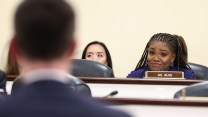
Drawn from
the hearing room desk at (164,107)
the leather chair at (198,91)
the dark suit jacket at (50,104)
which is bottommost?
the hearing room desk at (164,107)

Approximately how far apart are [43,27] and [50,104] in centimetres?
15

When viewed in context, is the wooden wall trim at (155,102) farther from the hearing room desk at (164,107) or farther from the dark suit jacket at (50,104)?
the dark suit jacket at (50,104)

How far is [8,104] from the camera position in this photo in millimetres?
885

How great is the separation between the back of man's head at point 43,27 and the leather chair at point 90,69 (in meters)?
2.86

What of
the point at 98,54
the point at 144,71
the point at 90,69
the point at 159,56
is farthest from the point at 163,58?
the point at 98,54

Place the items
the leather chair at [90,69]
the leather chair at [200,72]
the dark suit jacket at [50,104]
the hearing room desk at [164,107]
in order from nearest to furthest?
the dark suit jacket at [50,104] < the hearing room desk at [164,107] < the leather chair at [90,69] < the leather chair at [200,72]

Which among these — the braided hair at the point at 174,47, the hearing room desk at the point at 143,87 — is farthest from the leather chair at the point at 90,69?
the braided hair at the point at 174,47

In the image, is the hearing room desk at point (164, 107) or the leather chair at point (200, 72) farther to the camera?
the leather chair at point (200, 72)

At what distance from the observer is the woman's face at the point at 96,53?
4.80 meters

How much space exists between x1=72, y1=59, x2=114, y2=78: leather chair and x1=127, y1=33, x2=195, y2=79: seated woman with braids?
482 mm

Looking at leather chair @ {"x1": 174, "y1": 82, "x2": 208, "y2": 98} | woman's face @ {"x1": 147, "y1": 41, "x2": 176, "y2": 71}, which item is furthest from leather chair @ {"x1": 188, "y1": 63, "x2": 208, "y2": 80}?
leather chair @ {"x1": 174, "y1": 82, "x2": 208, "y2": 98}

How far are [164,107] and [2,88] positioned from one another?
35.1 inches

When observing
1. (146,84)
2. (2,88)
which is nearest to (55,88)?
(2,88)

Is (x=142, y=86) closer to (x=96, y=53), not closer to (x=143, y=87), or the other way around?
(x=143, y=87)
